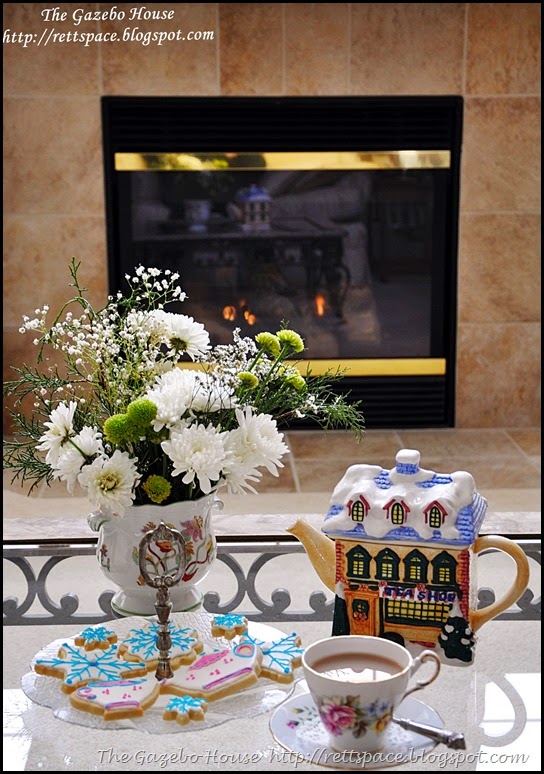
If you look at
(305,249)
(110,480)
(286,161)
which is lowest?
(110,480)

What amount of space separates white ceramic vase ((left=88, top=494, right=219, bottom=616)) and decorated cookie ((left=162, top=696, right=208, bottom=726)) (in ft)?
0.50

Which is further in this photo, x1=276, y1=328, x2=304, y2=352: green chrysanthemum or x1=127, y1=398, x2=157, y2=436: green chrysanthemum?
x1=276, y1=328, x2=304, y2=352: green chrysanthemum

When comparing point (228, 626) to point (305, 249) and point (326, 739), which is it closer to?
point (326, 739)

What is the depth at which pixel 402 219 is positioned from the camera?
3.83m

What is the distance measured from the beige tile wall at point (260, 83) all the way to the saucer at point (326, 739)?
2.99 meters

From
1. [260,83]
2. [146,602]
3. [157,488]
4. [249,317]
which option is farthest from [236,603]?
[260,83]

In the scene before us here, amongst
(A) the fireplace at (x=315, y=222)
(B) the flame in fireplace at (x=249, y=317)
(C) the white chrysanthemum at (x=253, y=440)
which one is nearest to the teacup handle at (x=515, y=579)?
(C) the white chrysanthemum at (x=253, y=440)

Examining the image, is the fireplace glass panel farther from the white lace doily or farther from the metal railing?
the white lace doily

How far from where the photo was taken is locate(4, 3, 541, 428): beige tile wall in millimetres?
3643

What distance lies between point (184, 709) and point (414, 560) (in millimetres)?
268

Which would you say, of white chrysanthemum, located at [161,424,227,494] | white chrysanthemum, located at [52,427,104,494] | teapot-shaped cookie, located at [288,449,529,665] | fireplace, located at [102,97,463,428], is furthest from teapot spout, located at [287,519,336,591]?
fireplace, located at [102,97,463,428]

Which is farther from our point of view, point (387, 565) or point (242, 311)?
point (242, 311)

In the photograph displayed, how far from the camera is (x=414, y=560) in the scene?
1015mm

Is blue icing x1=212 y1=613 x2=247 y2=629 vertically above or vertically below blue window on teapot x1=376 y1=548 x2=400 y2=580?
below
